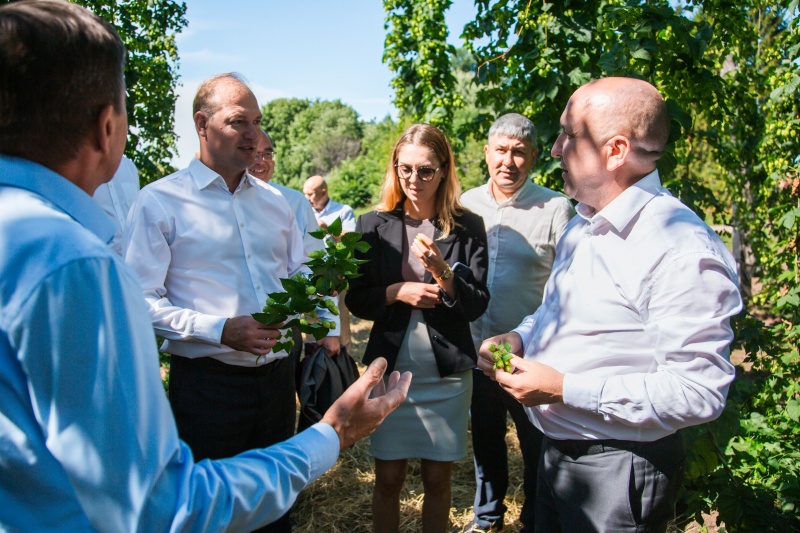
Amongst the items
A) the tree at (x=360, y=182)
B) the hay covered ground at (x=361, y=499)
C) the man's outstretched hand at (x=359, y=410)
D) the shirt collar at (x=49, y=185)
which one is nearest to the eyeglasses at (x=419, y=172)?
the man's outstretched hand at (x=359, y=410)

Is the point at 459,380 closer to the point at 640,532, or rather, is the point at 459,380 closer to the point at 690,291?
the point at 640,532

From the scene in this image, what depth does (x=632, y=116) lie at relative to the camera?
201 centimetres

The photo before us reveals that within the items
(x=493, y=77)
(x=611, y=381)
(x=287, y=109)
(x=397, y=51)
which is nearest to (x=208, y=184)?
(x=611, y=381)

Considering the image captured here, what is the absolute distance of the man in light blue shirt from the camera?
98cm

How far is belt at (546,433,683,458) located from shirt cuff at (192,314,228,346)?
1365 mm

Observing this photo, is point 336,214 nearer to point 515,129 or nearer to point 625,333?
point 515,129

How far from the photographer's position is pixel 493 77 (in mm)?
5488

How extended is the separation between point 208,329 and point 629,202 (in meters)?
1.65

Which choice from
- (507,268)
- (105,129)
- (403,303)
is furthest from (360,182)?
(105,129)

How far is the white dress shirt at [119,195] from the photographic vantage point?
3.38 metres

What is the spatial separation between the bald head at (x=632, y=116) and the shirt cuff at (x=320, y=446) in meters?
1.29

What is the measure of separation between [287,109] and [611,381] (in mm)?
63691

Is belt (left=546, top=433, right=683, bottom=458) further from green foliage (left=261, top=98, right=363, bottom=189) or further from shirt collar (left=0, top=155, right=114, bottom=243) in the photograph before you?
green foliage (left=261, top=98, right=363, bottom=189)

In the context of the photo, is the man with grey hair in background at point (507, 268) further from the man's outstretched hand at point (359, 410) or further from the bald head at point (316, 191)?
the bald head at point (316, 191)
